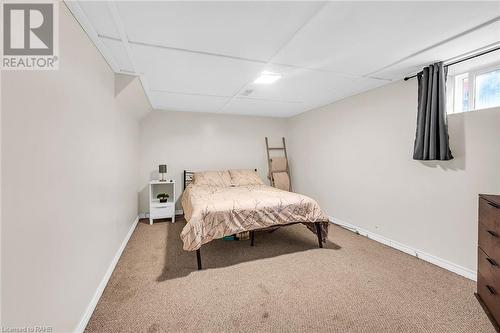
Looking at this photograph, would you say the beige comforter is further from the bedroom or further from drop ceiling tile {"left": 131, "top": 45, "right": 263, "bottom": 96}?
drop ceiling tile {"left": 131, "top": 45, "right": 263, "bottom": 96}

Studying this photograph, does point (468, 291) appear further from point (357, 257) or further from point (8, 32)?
point (8, 32)

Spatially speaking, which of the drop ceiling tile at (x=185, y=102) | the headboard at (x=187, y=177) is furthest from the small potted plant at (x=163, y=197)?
the drop ceiling tile at (x=185, y=102)

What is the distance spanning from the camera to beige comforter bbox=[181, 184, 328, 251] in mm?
2315

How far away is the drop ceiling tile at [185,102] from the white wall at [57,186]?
1.22m

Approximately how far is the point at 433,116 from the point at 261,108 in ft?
8.69

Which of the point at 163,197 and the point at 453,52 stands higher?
the point at 453,52

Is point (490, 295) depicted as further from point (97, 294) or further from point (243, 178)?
point (243, 178)

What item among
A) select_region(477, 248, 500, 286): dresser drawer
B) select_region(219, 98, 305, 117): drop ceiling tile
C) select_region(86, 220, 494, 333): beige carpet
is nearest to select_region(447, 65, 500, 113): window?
select_region(477, 248, 500, 286): dresser drawer

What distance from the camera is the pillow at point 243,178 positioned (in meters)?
4.25

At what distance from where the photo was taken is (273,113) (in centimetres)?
A: 470

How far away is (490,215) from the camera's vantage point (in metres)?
1.60

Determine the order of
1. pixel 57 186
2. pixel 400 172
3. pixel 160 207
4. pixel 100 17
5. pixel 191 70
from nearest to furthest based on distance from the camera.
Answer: pixel 57 186, pixel 100 17, pixel 191 70, pixel 400 172, pixel 160 207

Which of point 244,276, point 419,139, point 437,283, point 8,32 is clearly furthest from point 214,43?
point 437,283

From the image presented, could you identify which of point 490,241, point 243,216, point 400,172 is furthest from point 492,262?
point 243,216
